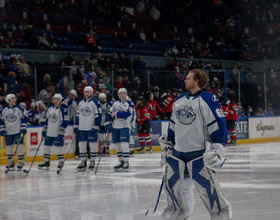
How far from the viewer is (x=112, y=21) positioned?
21.7m

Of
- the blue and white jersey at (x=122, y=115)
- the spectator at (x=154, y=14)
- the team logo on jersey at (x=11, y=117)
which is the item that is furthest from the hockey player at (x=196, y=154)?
the spectator at (x=154, y=14)

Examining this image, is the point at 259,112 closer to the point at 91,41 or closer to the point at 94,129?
the point at 91,41

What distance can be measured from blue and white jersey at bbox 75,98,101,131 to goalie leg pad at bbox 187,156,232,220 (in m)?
5.90

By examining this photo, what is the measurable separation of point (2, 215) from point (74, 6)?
52.3ft

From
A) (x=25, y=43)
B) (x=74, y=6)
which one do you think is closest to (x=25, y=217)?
(x=25, y=43)

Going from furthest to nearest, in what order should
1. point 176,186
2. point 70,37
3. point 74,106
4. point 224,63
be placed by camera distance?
point 224,63
point 70,37
point 74,106
point 176,186

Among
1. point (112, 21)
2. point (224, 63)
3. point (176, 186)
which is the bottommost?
point (176, 186)

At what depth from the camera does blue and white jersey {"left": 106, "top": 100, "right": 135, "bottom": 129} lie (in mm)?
9992

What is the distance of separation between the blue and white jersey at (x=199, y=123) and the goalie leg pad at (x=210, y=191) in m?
0.18

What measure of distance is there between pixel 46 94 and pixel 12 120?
2.51 meters

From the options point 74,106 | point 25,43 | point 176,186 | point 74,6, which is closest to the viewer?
point 176,186

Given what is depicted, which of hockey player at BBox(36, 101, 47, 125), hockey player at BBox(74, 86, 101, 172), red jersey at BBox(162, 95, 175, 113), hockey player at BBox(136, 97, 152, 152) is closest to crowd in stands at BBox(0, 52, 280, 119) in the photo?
red jersey at BBox(162, 95, 175, 113)

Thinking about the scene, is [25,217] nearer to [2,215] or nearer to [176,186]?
[2,215]

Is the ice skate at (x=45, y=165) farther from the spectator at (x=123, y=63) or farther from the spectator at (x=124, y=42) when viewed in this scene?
the spectator at (x=124, y=42)
